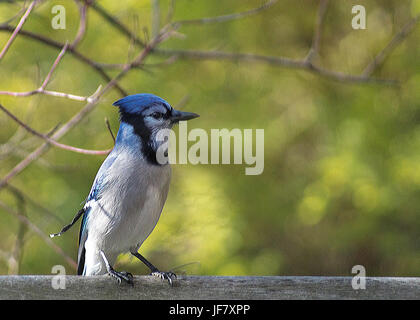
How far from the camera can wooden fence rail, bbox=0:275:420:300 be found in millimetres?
2137

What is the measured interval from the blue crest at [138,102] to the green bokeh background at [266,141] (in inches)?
57.4

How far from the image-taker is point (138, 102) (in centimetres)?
232

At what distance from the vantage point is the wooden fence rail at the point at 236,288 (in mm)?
2137

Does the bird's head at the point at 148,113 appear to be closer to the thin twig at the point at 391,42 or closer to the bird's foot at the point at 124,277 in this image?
the bird's foot at the point at 124,277

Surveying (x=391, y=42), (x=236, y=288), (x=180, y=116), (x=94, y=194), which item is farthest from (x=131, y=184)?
(x=391, y=42)

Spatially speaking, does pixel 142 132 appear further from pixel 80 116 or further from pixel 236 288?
pixel 236 288

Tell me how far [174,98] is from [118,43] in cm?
49

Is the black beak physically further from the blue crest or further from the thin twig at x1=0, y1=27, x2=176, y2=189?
the thin twig at x1=0, y1=27, x2=176, y2=189

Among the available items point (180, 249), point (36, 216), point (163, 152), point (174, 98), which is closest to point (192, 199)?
point (180, 249)

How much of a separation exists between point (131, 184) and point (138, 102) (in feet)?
1.03

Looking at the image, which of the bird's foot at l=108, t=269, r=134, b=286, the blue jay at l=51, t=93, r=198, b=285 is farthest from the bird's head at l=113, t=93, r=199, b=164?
the bird's foot at l=108, t=269, r=134, b=286

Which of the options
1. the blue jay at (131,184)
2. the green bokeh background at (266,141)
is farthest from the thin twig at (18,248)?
the blue jay at (131,184)

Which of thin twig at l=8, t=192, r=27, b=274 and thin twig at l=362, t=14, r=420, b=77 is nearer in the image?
thin twig at l=8, t=192, r=27, b=274
